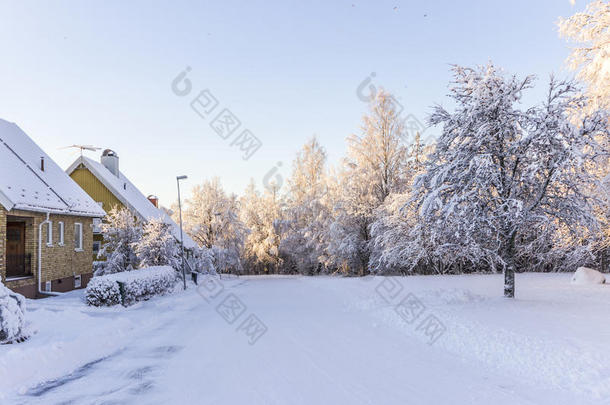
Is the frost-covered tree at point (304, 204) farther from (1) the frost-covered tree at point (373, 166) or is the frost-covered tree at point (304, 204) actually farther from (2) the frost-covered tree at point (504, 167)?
(2) the frost-covered tree at point (504, 167)

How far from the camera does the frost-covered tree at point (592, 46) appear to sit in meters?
14.2

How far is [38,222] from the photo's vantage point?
54.5 feet

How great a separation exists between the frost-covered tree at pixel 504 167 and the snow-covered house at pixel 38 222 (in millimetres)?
15129

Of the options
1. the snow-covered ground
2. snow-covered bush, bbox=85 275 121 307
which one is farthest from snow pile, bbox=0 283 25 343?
snow-covered bush, bbox=85 275 121 307

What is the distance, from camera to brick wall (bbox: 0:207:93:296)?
1506 centimetres

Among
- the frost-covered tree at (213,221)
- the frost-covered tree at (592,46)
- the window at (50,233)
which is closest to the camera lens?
the frost-covered tree at (592,46)

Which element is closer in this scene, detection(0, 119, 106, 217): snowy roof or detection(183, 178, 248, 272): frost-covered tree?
detection(0, 119, 106, 217): snowy roof

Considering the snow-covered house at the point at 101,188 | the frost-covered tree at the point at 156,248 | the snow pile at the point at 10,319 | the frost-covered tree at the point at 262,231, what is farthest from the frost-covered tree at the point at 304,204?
the snow pile at the point at 10,319

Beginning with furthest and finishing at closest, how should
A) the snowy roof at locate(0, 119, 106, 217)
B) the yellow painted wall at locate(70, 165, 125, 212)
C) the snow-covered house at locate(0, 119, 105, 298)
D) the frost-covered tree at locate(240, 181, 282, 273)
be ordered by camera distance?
the frost-covered tree at locate(240, 181, 282, 273), the yellow painted wall at locate(70, 165, 125, 212), the snow-covered house at locate(0, 119, 105, 298), the snowy roof at locate(0, 119, 106, 217)

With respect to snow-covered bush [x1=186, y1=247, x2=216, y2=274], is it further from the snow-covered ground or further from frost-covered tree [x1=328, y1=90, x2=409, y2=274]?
the snow-covered ground

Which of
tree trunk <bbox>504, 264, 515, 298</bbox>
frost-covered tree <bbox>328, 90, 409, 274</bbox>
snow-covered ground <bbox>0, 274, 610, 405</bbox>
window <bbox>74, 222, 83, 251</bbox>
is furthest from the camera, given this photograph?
frost-covered tree <bbox>328, 90, 409, 274</bbox>

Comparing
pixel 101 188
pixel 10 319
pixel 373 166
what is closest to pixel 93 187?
pixel 101 188

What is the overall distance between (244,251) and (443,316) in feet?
124

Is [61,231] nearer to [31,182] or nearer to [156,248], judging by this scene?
[31,182]
